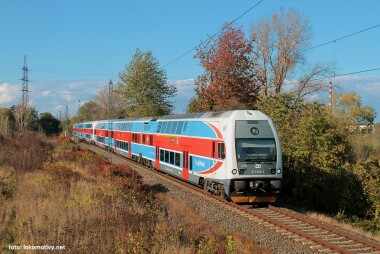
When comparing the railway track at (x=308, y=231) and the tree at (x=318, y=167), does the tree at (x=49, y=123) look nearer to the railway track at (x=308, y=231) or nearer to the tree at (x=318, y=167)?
the tree at (x=318, y=167)

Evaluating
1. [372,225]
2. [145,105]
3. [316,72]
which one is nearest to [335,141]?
[372,225]

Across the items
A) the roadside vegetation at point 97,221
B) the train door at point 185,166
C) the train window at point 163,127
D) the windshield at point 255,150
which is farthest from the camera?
the train window at point 163,127

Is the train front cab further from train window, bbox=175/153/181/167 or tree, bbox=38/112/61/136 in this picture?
tree, bbox=38/112/61/136

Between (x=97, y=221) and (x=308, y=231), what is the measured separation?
241 inches

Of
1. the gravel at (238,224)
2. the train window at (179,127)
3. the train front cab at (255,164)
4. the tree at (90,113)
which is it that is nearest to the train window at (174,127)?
the train window at (179,127)

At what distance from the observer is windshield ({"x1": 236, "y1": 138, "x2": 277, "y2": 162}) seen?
14.8 metres

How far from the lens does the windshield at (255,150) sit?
1484 cm

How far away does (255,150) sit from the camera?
15.0m

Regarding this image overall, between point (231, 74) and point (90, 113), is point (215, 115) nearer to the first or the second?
point (231, 74)

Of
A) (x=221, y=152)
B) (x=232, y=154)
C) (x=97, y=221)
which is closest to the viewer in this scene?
(x=97, y=221)

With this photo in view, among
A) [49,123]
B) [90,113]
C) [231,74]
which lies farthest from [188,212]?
[90,113]

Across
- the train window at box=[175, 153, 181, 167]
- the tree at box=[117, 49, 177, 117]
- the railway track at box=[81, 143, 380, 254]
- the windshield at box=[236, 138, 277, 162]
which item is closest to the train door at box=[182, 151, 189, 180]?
the train window at box=[175, 153, 181, 167]

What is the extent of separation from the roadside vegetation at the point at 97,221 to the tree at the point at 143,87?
43.0 metres

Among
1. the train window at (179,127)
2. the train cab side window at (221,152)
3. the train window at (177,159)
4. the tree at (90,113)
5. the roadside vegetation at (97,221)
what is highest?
the tree at (90,113)
